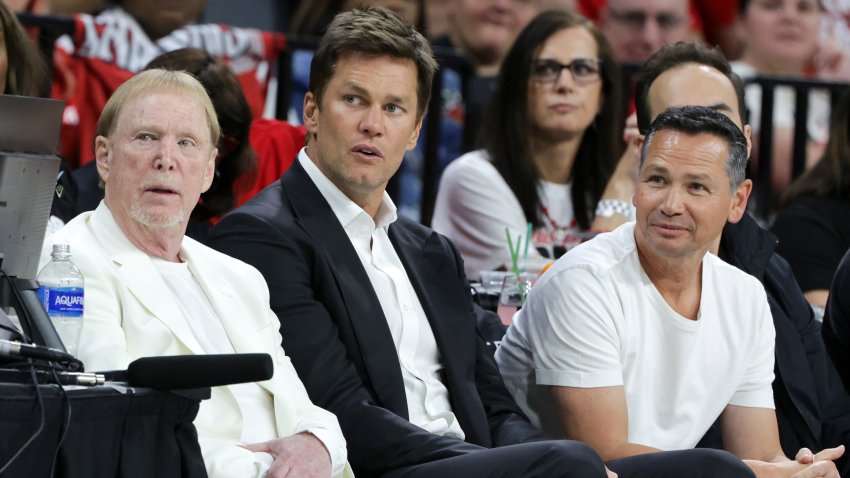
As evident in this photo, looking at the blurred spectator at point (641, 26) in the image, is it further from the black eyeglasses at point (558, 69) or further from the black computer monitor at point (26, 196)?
the black computer monitor at point (26, 196)

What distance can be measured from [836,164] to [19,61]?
3.07 metres

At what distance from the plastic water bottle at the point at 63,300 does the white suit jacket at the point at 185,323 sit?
2cm

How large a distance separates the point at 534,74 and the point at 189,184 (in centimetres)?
248

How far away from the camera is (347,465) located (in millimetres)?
2941


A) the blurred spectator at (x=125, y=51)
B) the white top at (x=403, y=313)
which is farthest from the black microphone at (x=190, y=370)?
the blurred spectator at (x=125, y=51)

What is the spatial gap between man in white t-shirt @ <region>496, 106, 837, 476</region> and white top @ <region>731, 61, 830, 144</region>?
2782mm

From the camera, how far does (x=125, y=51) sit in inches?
193

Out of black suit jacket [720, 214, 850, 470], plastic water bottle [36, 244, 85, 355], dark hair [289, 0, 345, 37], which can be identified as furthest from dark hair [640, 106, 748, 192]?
dark hair [289, 0, 345, 37]

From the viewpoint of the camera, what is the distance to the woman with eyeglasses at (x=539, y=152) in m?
5.13

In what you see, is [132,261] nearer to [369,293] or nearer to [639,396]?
[369,293]

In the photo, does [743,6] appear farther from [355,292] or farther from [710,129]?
[355,292]

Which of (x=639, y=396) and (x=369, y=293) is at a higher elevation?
(x=369, y=293)

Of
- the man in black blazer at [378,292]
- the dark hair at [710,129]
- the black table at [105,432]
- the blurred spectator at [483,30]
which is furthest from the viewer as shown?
the blurred spectator at [483,30]

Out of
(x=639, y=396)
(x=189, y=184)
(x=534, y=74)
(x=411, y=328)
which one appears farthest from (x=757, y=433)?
(x=534, y=74)
